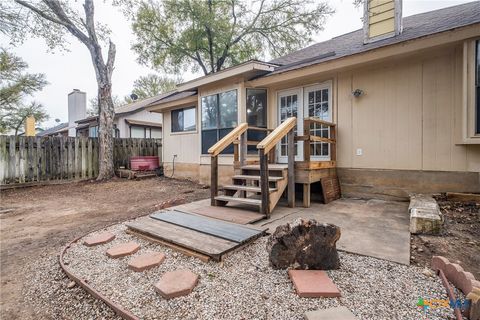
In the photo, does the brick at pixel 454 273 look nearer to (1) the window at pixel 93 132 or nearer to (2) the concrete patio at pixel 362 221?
(2) the concrete patio at pixel 362 221

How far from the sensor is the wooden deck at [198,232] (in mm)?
2387

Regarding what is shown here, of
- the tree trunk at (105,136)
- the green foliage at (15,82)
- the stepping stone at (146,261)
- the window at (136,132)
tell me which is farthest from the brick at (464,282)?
the green foliage at (15,82)

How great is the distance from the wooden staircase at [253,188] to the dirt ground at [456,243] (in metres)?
1.79

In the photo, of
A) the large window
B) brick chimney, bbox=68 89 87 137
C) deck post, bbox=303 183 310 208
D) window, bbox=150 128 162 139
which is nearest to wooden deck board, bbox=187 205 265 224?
deck post, bbox=303 183 310 208

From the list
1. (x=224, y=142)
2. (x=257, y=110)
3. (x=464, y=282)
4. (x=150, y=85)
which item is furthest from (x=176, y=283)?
(x=150, y=85)

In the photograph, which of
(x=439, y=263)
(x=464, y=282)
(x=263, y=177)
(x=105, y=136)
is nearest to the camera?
(x=464, y=282)

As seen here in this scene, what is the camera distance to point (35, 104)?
22297 millimetres

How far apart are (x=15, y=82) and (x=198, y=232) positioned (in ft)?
72.0

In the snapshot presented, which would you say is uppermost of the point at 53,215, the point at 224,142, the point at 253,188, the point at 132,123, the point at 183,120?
the point at 132,123

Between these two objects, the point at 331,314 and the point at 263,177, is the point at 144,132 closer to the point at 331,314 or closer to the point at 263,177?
the point at 263,177

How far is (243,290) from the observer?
1810 mm

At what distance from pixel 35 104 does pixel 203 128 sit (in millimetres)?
23915

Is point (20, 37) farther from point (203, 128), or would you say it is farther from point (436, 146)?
point (436, 146)

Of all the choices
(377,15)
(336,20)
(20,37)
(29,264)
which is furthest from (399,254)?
(20,37)
